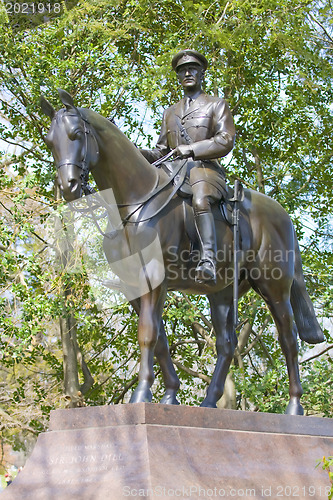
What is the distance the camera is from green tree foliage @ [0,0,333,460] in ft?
41.5

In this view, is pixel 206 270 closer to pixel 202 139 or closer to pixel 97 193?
pixel 97 193

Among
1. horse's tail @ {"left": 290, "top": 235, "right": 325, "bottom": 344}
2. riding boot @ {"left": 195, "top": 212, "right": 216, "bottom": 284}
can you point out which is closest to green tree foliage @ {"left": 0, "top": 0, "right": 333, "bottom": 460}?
horse's tail @ {"left": 290, "top": 235, "right": 325, "bottom": 344}

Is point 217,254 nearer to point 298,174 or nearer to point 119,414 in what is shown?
point 119,414

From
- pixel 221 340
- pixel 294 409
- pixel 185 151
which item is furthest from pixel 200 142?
pixel 294 409

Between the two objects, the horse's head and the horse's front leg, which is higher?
the horse's head

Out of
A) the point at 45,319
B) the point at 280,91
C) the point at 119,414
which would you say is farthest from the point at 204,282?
the point at 280,91

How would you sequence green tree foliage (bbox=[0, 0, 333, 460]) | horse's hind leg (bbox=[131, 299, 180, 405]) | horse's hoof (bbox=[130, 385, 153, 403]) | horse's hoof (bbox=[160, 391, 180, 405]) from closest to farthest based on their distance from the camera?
1. horse's hoof (bbox=[130, 385, 153, 403])
2. horse's hoof (bbox=[160, 391, 180, 405])
3. horse's hind leg (bbox=[131, 299, 180, 405])
4. green tree foliage (bbox=[0, 0, 333, 460])

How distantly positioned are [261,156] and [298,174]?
1.79m

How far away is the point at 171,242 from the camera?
18.6 feet

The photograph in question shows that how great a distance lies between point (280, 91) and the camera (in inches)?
617

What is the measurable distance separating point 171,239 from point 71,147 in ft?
3.74

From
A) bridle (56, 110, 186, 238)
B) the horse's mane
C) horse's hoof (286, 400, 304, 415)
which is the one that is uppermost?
the horse's mane

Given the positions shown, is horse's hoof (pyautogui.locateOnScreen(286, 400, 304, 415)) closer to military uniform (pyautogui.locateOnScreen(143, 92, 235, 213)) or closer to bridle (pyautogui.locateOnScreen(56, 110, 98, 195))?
military uniform (pyautogui.locateOnScreen(143, 92, 235, 213))

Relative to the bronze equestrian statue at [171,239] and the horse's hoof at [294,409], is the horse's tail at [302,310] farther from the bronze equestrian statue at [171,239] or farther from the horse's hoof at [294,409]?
the horse's hoof at [294,409]
